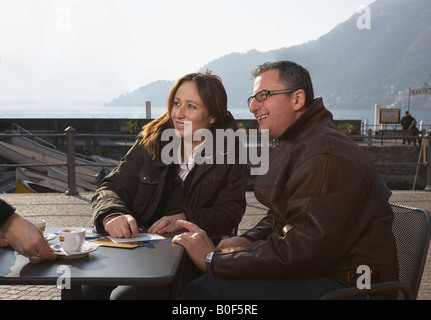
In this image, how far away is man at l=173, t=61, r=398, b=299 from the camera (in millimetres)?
1593

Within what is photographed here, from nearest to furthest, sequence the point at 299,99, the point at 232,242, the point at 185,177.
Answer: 1. the point at 299,99
2. the point at 232,242
3. the point at 185,177

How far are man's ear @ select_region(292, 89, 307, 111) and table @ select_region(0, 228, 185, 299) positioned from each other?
77 centimetres

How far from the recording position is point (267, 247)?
1688mm

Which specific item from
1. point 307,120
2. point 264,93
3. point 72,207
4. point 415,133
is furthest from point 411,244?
point 415,133

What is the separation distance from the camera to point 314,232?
5.21 feet

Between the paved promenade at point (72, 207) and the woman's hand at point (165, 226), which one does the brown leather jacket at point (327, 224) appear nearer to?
the woman's hand at point (165, 226)

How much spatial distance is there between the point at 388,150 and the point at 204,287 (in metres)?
23.4

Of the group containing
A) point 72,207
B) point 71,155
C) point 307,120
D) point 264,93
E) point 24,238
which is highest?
point 264,93

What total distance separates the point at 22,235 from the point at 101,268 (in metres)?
0.30

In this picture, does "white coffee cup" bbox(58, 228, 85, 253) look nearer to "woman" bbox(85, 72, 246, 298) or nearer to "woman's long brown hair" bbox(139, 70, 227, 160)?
"woman" bbox(85, 72, 246, 298)

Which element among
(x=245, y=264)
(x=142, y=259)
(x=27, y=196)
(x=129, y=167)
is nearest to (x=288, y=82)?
(x=245, y=264)

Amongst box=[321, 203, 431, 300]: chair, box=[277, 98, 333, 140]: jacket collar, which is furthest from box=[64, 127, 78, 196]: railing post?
box=[321, 203, 431, 300]: chair

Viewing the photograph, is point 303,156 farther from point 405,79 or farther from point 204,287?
point 405,79

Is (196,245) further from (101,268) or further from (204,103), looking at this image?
(204,103)
